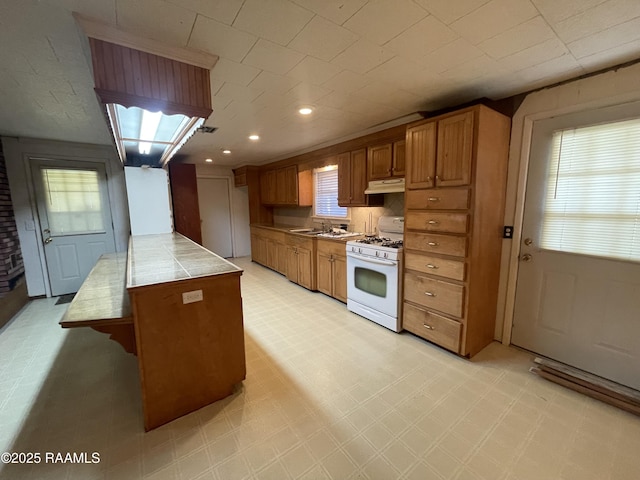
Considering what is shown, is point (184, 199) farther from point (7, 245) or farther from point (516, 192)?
point (516, 192)

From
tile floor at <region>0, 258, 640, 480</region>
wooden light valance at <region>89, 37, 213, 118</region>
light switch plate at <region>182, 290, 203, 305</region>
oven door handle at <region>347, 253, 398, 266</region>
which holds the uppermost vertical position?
wooden light valance at <region>89, 37, 213, 118</region>

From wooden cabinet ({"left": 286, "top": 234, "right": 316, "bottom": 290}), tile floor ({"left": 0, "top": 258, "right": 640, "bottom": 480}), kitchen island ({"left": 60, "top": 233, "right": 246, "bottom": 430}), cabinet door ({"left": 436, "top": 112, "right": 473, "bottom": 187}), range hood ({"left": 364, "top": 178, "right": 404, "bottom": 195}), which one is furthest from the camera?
wooden cabinet ({"left": 286, "top": 234, "right": 316, "bottom": 290})

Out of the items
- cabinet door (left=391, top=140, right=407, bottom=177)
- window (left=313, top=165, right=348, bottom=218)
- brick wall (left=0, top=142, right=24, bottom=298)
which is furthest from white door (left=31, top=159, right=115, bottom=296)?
cabinet door (left=391, top=140, right=407, bottom=177)

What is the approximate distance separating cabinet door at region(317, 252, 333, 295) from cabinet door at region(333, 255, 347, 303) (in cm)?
11

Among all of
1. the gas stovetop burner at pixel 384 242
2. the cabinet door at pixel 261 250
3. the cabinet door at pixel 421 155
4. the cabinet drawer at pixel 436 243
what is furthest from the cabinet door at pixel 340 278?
the cabinet door at pixel 261 250

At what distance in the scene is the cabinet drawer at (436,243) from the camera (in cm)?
222

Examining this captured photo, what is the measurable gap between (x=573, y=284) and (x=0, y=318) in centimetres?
575

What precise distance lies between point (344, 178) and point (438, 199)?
163 cm

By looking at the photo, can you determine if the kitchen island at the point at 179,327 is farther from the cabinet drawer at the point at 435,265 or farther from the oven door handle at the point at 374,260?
the cabinet drawer at the point at 435,265

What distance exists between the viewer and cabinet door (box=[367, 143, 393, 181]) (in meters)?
3.08

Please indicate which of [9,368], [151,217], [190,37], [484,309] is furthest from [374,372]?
[151,217]

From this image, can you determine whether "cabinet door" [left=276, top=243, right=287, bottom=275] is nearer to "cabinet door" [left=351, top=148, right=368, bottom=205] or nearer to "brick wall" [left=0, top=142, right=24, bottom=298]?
"cabinet door" [left=351, top=148, right=368, bottom=205]

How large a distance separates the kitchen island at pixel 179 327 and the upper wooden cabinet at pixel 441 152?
185 centimetres

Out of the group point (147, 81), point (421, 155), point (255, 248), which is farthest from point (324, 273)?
point (147, 81)
